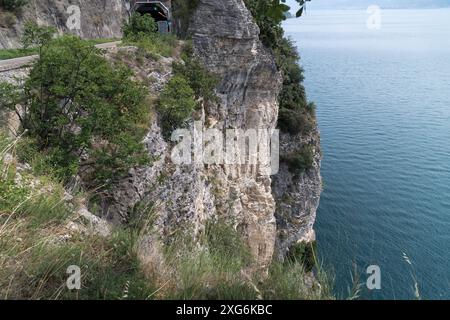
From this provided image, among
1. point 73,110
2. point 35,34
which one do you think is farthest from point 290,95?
point 35,34

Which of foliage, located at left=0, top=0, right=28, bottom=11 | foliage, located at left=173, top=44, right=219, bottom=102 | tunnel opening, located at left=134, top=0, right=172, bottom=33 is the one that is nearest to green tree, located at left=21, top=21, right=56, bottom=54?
foliage, located at left=173, top=44, right=219, bottom=102

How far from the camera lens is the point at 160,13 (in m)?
23.7

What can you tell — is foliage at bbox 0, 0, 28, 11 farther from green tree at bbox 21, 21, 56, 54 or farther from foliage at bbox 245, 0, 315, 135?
foliage at bbox 245, 0, 315, 135

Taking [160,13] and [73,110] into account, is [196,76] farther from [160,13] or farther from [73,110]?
[160,13]

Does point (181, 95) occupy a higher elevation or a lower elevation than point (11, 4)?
lower

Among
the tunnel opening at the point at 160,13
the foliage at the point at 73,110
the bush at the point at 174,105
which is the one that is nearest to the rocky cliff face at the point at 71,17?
the tunnel opening at the point at 160,13

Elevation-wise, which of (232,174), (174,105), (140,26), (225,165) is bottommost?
(232,174)

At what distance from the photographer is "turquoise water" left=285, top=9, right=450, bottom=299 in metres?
29.5

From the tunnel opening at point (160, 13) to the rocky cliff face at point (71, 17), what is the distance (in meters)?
3.46

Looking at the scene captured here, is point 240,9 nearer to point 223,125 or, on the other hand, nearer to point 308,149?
point 223,125

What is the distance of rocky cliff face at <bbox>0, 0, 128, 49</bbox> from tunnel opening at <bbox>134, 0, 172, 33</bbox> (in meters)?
3.46

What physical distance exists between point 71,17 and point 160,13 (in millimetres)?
6141

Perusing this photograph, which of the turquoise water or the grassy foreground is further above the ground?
the grassy foreground
